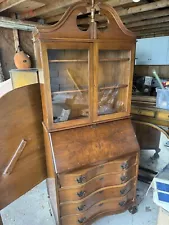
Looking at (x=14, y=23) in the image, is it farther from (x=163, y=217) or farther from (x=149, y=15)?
(x=163, y=217)

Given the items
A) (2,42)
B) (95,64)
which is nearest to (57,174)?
(95,64)

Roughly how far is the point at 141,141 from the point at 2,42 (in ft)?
9.10

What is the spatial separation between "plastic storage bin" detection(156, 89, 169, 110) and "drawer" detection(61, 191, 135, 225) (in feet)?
3.11

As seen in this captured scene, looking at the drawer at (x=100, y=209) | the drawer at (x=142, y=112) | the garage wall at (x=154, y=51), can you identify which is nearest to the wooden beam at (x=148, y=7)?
the garage wall at (x=154, y=51)

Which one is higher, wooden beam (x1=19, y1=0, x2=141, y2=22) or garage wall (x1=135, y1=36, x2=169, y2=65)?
wooden beam (x1=19, y1=0, x2=141, y2=22)

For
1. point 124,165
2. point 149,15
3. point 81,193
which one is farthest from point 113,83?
point 149,15

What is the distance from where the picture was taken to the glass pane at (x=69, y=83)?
50.5 inches

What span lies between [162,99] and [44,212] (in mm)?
1744

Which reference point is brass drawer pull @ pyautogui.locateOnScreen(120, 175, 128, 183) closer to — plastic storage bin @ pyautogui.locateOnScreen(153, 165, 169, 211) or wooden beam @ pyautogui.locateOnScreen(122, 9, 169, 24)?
plastic storage bin @ pyautogui.locateOnScreen(153, 165, 169, 211)

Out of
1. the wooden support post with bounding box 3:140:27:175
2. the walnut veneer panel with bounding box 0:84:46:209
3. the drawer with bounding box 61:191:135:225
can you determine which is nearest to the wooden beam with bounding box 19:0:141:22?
the walnut veneer panel with bounding box 0:84:46:209

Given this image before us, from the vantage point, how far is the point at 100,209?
1606mm

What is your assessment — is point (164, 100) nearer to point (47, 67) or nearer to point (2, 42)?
point (47, 67)

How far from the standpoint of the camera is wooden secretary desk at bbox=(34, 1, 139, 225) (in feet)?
3.98

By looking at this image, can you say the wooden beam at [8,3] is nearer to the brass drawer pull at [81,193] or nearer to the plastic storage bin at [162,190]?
the brass drawer pull at [81,193]
